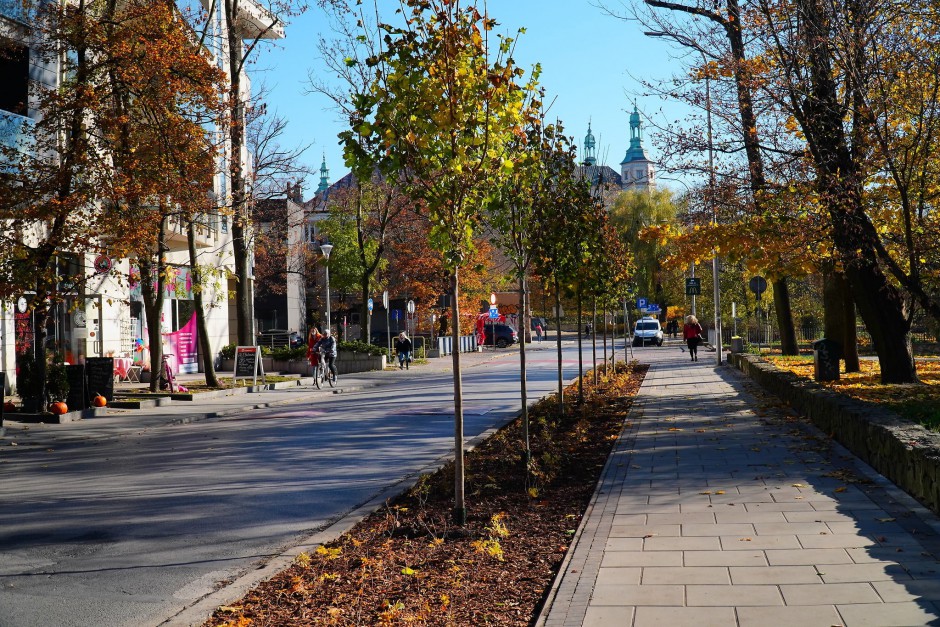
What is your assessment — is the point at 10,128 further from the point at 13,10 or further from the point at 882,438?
the point at 882,438

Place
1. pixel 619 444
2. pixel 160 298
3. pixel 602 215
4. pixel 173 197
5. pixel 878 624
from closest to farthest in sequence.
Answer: pixel 878 624 → pixel 619 444 → pixel 173 197 → pixel 602 215 → pixel 160 298

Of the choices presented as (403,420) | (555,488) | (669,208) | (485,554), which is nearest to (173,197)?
(403,420)

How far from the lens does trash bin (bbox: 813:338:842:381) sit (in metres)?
17.0

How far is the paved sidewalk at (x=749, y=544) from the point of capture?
4988mm

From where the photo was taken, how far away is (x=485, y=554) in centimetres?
657

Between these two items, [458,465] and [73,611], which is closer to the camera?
[73,611]

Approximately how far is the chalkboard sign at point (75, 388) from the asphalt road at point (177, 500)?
2832 mm

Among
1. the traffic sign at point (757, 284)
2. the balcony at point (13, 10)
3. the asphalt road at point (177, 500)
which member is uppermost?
the balcony at point (13, 10)

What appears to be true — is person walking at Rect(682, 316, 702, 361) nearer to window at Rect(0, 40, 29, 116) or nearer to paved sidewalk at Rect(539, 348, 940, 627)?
window at Rect(0, 40, 29, 116)

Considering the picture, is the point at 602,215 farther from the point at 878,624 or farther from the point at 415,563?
the point at 878,624

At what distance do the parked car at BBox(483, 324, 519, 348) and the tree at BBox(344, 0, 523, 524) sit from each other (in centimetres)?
5629

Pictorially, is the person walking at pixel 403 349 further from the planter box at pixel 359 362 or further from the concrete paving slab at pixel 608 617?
the concrete paving slab at pixel 608 617

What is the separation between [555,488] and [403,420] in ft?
26.6

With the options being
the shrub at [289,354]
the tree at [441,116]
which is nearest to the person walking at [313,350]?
the shrub at [289,354]
